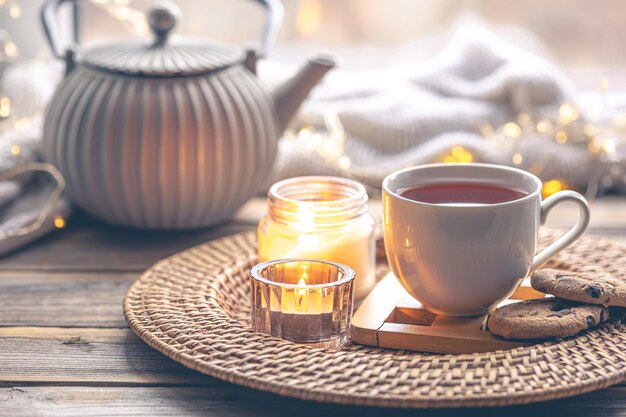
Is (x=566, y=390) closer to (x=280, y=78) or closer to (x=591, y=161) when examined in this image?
(x=591, y=161)

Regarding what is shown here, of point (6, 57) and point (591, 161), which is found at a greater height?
point (6, 57)

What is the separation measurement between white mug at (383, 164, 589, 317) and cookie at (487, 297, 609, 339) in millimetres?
20

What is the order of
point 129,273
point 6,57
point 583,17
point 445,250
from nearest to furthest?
point 445,250, point 129,273, point 6,57, point 583,17

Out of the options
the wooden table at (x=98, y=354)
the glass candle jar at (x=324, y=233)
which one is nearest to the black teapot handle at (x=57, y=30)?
the wooden table at (x=98, y=354)

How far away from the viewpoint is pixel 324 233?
2.64 feet

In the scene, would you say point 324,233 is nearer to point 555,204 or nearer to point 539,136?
point 555,204

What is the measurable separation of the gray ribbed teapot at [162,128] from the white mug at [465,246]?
34 cm

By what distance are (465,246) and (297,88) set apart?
47 centimetres

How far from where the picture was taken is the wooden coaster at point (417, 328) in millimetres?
677

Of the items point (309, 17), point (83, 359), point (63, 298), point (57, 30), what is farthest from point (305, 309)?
point (309, 17)

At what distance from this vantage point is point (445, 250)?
68 centimetres

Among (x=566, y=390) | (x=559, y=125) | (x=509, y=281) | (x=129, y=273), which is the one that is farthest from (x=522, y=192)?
(x=559, y=125)

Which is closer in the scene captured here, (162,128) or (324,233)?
(324,233)

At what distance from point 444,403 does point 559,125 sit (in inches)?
30.1
